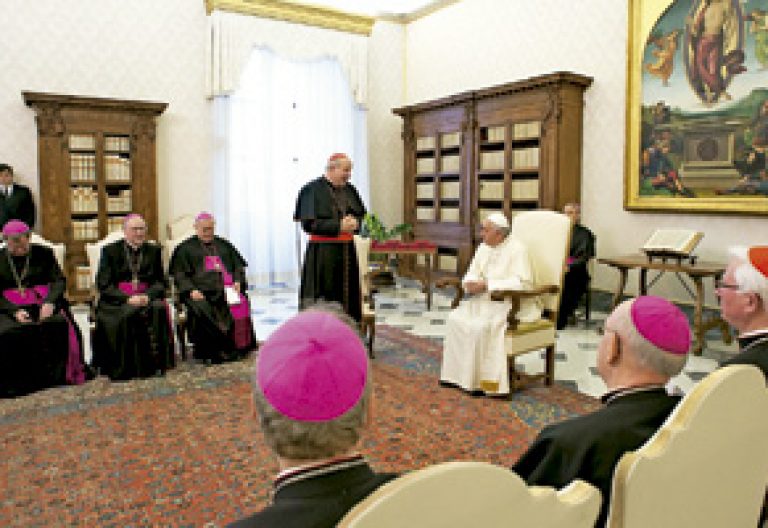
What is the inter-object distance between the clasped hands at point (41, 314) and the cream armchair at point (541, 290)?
303 centimetres

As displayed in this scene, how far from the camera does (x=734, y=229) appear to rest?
6.28 meters

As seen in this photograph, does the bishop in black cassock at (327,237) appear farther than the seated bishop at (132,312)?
Yes

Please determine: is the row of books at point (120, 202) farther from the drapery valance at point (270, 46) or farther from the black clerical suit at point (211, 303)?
the black clerical suit at point (211, 303)

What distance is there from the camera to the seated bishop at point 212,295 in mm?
5453

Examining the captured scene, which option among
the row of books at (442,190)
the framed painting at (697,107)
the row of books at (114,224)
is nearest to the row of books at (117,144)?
the row of books at (114,224)

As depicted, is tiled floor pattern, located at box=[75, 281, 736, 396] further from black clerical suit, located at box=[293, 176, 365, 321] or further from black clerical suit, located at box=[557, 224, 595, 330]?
black clerical suit, located at box=[293, 176, 365, 321]

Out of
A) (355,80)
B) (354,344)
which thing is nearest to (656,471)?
(354,344)

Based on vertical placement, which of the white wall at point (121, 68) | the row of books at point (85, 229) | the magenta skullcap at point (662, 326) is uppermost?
the white wall at point (121, 68)

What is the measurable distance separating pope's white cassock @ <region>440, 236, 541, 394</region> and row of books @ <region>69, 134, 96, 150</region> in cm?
549

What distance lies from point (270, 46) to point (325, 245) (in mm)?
5320

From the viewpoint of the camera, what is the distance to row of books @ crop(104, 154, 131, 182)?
8.10 metres

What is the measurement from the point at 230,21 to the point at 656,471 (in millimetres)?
9188

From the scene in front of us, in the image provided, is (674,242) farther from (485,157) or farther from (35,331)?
(35,331)

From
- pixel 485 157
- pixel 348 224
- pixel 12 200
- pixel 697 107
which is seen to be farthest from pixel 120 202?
pixel 697 107
